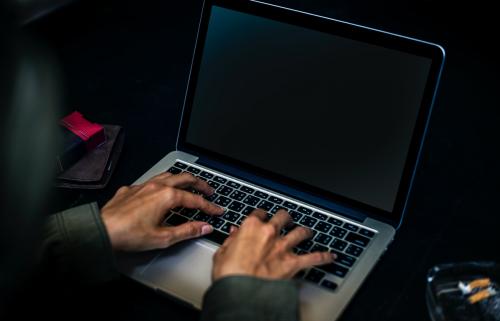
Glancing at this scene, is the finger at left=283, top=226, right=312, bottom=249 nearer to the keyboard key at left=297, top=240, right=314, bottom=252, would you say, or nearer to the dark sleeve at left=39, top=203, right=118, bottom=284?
the keyboard key at left=297, top=240, right=314, bottom=252

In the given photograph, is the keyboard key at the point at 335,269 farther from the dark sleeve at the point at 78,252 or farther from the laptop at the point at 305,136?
the dark sleeve at the point at 78,252

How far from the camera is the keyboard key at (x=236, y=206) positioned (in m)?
0.98

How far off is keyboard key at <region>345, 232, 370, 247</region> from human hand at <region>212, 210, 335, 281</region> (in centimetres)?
6

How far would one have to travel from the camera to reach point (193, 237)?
920mm

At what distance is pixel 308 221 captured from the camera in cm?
96

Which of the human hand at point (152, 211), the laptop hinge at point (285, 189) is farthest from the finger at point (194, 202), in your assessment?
the laptop hinge at point (285, 189)

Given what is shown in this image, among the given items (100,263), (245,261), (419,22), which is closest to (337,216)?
(245,261)

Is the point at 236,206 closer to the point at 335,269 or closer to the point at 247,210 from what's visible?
the point at 247,210

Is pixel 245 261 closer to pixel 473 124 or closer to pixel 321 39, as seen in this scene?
pixel 321 39

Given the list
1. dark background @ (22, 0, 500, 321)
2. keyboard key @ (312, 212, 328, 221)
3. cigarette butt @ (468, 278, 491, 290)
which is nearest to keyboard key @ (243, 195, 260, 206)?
keyboard key @ (312, 212, 328, 221)

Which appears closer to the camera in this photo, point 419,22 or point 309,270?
point 309,270

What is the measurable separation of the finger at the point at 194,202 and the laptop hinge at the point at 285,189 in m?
0.10

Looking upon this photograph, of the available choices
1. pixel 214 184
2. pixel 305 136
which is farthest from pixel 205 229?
pixel 305 136

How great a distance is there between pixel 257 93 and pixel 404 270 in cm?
38
